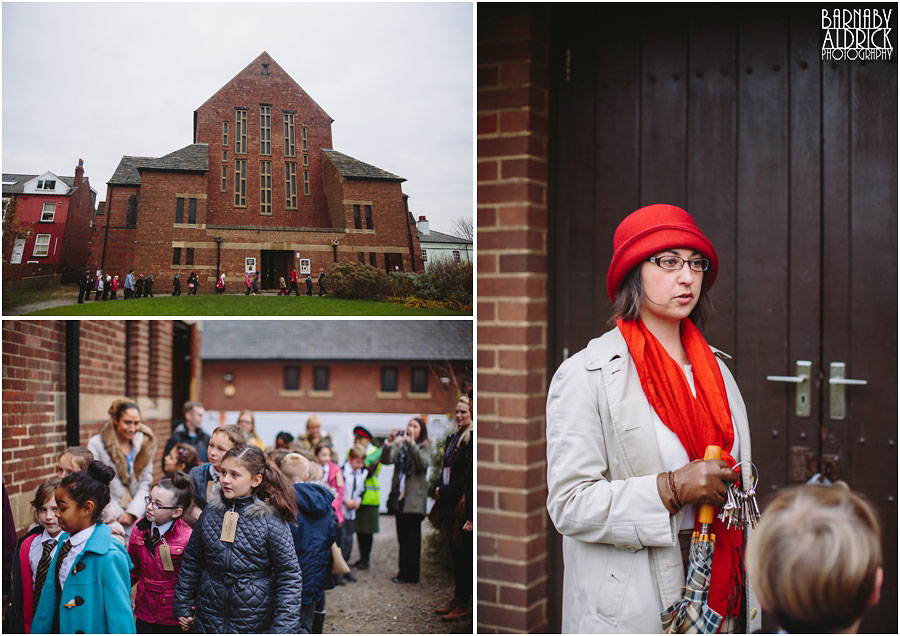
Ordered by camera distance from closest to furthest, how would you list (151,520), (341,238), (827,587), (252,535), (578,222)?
1. (827,587)
2. (252,535)
3. (151,520)
4. (341,238)
5. (578,222)

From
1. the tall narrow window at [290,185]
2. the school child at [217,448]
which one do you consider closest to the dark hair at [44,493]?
the school child at [217,448]

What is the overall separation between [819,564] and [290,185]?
2.15m

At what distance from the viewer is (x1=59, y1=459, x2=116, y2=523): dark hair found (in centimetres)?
258

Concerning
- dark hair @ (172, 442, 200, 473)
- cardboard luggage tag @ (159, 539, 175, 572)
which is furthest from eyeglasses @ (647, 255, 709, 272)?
dark hair @ (172, 442, 200, 473)

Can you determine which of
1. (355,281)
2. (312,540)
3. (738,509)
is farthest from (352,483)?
(738,509)

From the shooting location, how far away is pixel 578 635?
1.99 m

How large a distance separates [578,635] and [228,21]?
238 centimetres

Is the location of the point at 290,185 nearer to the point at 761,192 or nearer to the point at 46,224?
the point at 46,224

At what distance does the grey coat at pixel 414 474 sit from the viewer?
381cm

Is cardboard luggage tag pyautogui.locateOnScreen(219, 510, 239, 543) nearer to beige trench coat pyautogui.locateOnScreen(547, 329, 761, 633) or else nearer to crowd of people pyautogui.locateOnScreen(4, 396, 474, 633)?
crowd of people pyautogui.locateOnScreen(4, 396, 474, 633)

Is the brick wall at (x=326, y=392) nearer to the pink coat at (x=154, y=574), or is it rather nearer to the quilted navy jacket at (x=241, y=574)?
the quilted navy jacket at (x=241, y=574)

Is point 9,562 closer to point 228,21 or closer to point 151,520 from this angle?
point 151,520

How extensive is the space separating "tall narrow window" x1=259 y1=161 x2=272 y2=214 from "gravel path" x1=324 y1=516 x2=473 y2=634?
6.10 feet

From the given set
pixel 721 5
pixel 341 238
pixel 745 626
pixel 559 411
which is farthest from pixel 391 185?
pixel 745 626
